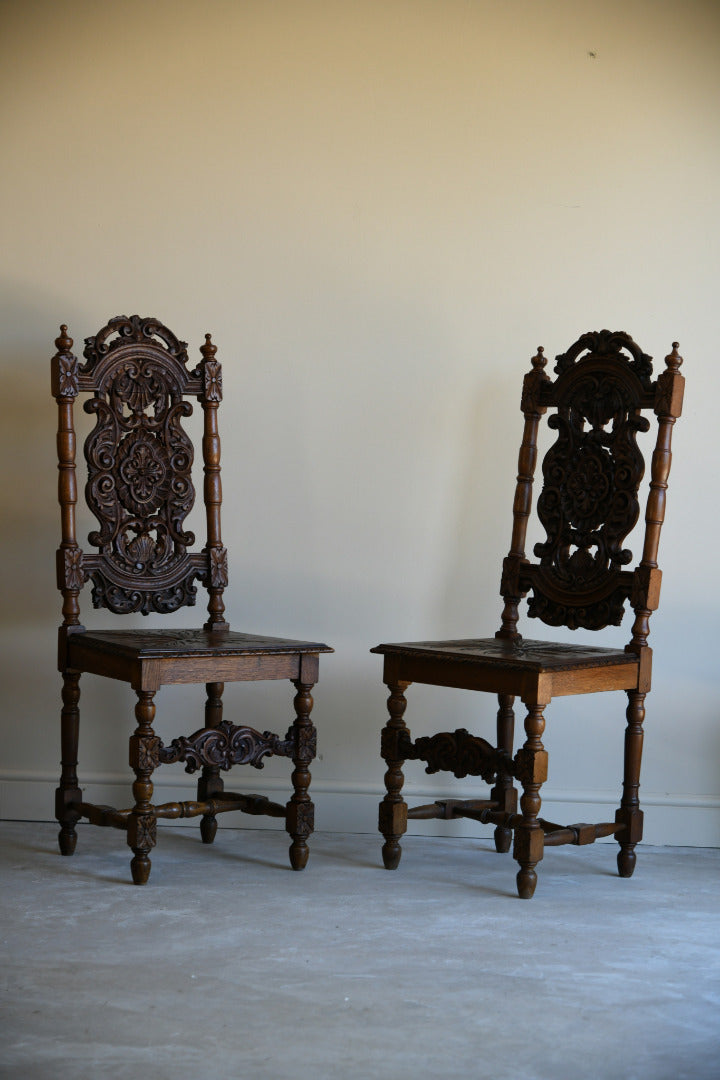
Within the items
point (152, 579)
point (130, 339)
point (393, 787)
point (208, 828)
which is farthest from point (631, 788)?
point (130, 339)

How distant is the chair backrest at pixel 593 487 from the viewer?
312cm

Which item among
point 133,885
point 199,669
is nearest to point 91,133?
point 199,669

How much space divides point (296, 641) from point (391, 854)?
A: 62cm

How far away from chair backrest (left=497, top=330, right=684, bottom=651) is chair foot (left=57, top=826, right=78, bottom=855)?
1316 millimetres

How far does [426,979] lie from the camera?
230cm

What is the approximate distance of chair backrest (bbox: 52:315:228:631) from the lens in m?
3.21

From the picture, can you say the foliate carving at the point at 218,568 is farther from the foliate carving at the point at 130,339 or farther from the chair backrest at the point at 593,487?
the chair backrest at the point at 593,487

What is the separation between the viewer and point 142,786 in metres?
2.93

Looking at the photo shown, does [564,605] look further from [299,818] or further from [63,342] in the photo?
[63,342]

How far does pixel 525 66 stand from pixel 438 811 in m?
2.23

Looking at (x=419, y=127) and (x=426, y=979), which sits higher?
(x=419, y=127)

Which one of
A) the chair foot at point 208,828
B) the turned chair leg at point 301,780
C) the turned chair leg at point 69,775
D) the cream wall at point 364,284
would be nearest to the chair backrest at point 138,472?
the turned chair leg at point 69,775

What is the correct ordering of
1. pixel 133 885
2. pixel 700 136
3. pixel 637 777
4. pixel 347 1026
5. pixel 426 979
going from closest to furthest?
1. pixel 347 1026
2. pixel 426 979
3. pixel 133 885
4. pixel 637 777
5. pixel 700 136

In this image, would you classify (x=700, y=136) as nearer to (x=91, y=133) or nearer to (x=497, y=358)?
(x=497, y=358)
